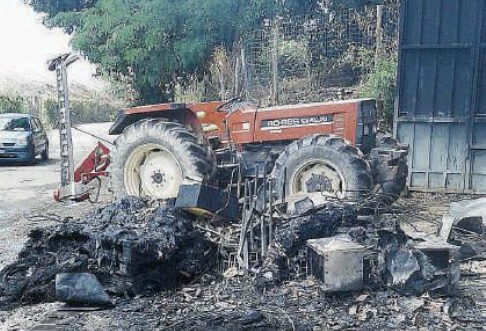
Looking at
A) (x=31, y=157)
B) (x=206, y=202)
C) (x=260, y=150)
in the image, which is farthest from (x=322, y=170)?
(x=31, y=157)

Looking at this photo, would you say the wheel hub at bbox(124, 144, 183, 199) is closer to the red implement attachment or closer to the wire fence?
the red implement attachment

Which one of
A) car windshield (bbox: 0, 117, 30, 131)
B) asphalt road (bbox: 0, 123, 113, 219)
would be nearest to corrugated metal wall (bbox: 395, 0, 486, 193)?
asphalt road (bbox: 0, 123, 113, 219)

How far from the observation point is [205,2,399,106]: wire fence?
1392cm

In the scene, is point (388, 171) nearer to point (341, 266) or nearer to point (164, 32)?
point (341, 266)

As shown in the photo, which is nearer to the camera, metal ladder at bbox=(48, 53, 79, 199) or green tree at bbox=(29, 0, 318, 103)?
metal ladder at bbox=(48, 53, 79, 199)

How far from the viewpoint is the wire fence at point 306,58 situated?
13.9m

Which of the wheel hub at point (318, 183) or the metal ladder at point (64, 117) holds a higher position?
the metal ladder at point (64, 117)

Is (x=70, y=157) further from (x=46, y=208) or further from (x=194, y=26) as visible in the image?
(x=194, y=26)

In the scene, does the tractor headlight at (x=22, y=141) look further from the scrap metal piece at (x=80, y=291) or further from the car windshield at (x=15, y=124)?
the scrap metal piece at (x=80, y=291)

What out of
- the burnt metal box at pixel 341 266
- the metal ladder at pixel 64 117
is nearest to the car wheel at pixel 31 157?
the metal ladder at pixel 64 117

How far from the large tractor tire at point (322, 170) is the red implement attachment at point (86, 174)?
3.15m

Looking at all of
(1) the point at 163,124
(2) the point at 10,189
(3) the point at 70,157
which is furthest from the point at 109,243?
(2) the point at 10,189

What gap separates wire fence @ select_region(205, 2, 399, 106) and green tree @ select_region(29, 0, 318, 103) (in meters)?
1.13

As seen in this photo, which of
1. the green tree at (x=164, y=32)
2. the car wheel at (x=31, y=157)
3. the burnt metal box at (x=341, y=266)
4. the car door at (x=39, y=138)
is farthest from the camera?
the car door at (x=39, y=138)
